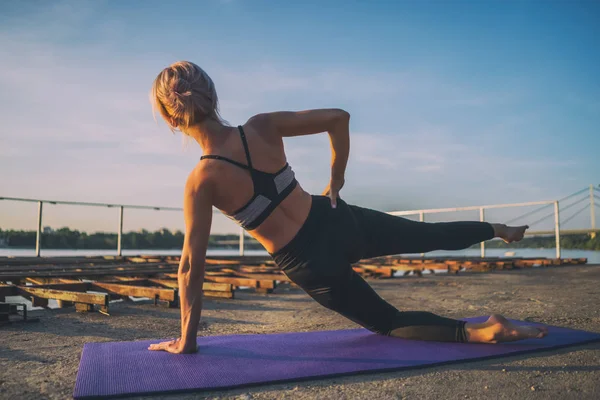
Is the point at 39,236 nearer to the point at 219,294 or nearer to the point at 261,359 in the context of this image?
the point at 219,294

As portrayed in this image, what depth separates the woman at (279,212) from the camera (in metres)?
1.86

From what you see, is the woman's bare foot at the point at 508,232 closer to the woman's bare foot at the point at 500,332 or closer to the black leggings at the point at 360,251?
the black leggings at the point at 360,251

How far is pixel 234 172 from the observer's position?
1.84 m

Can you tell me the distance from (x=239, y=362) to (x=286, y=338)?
1.71ft

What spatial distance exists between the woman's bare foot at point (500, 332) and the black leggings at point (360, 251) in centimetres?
6

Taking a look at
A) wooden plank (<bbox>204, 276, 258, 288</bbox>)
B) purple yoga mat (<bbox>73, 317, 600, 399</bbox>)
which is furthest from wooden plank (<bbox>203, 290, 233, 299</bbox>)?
purple yoga mat (<bbox>73, 317, 600, 399</bbox>)

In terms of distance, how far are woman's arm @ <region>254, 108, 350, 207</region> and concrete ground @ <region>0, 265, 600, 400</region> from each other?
32.9 inches

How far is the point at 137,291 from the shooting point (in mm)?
4094

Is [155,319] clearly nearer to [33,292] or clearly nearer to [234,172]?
[33,292]

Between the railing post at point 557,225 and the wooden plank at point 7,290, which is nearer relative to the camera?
the wooden plank at point 7,290

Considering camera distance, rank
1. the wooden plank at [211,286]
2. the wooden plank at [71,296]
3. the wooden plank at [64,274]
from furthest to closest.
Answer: the wooden plank at [64,274] → the wooden plank at [211,286] → the wooden plank at [71,296]

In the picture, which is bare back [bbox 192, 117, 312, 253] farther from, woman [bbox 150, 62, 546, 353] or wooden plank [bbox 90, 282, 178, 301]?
wooden plank [bbox 90, 282, 178, 301]

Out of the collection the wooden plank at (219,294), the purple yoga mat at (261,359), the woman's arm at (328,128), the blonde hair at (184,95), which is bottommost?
the wooden plank at (219,294)

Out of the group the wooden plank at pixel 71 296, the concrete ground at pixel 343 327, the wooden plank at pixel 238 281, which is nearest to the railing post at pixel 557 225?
the concrete ground at pixel 343 327
